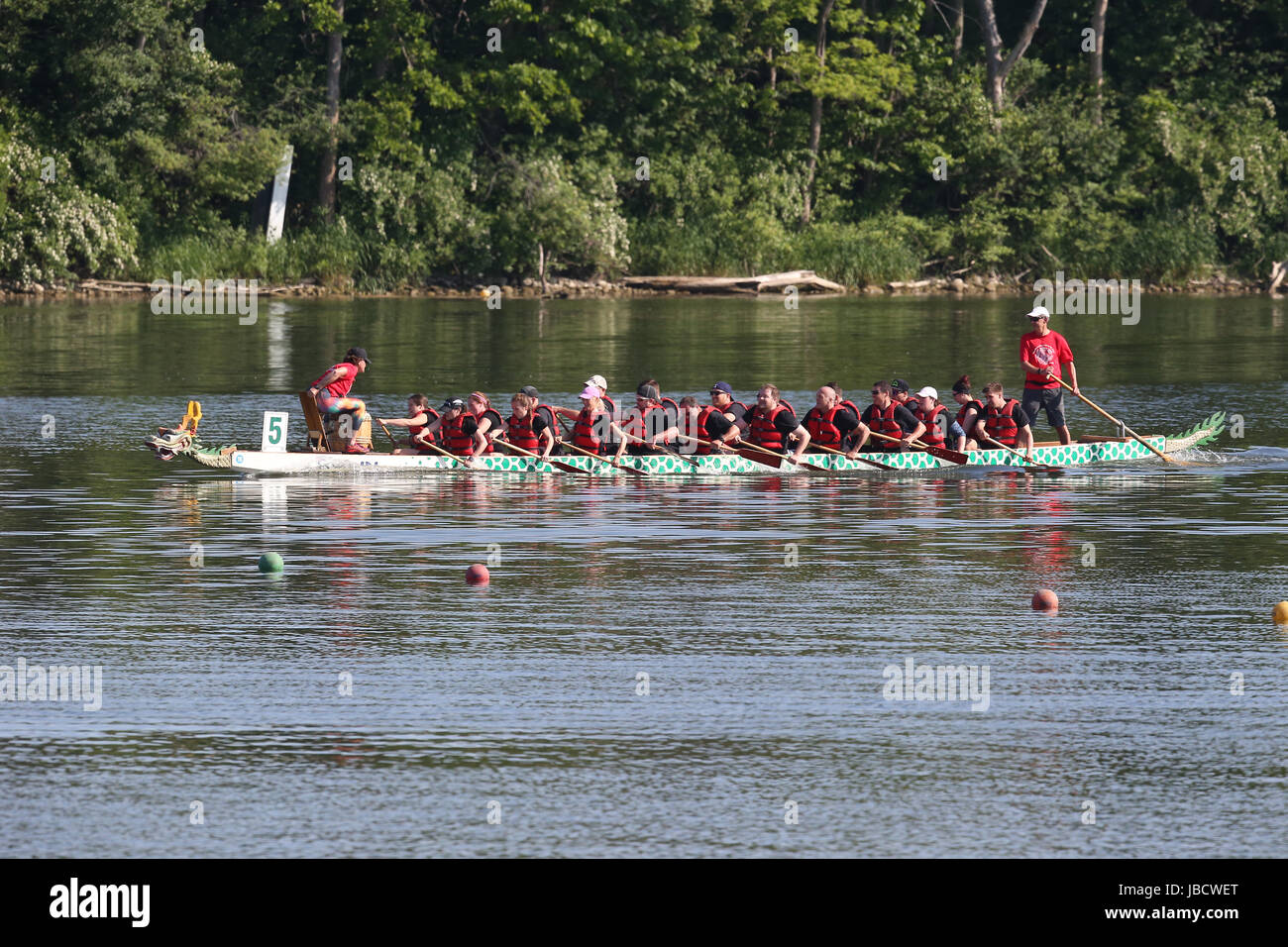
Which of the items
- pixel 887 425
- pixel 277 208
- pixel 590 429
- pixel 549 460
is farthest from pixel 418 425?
pixel 277 208

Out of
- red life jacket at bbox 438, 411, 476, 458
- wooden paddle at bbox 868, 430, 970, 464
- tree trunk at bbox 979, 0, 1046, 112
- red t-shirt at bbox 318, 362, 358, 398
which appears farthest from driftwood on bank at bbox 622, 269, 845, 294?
red t-shirt at bbox 318, 362, 358, 398

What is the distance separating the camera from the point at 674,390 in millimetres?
37125

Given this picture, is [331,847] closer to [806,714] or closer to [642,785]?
[642,785]

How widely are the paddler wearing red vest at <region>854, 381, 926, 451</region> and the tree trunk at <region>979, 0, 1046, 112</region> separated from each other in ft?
161

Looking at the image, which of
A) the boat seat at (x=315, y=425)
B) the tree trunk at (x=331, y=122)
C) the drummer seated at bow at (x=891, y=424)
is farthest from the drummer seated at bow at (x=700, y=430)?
the tree trunk at (x=331, y=122)

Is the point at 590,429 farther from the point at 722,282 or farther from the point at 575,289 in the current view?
the point at 722,282

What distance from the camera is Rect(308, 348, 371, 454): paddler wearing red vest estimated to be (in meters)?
25.8

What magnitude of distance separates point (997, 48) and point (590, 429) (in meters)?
51.8

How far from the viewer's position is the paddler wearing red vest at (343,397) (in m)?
25.8

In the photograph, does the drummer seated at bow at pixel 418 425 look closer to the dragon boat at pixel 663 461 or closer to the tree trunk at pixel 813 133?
the dragon boat at pixel 663 461

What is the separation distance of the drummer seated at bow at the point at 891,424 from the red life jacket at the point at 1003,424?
106 centimetres

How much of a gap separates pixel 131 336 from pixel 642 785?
127 feet
